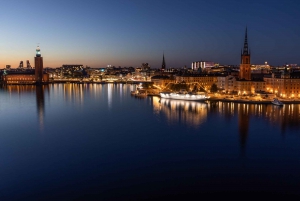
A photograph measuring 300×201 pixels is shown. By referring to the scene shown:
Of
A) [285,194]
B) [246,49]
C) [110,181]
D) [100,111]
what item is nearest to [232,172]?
[285,194]

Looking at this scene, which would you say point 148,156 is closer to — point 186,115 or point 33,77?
point 186,115

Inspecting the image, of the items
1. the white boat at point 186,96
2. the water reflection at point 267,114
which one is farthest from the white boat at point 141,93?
the water reflection at point 267,114

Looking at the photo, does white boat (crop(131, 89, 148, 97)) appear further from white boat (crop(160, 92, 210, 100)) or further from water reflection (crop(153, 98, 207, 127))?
water reflection (crop(153, 98, 207, 127))

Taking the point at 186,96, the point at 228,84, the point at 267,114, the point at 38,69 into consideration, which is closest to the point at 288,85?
the point at 228,84

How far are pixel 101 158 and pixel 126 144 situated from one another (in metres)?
0.89

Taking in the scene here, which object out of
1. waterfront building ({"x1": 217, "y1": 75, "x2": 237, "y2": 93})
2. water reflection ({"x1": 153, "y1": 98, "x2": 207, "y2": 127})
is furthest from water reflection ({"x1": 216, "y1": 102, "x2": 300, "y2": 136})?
waterfront building ({"x1": 217, "y1": 75, "x2": 237, "y2": 93})

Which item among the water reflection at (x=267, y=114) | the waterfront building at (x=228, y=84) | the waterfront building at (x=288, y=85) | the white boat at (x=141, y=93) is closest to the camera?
the water reflection at (x=267, y=114)

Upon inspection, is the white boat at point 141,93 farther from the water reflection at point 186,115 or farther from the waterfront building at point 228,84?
the water reflection at point 186,115

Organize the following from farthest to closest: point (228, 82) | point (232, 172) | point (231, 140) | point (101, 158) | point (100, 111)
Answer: point (228, 82) → point (100, 111) → point (231, 140) → point (101, 158) → point (232, 172)

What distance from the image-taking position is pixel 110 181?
12.8 ft

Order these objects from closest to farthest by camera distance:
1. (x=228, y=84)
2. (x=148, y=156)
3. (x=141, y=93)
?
(x=148, y=156)
(x=228, y=84)
(x=141, y=93)

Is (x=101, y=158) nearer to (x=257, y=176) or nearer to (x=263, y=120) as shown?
(x=257, y=176)

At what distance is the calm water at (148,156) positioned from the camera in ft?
12.1

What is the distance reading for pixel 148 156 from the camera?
4891mm
